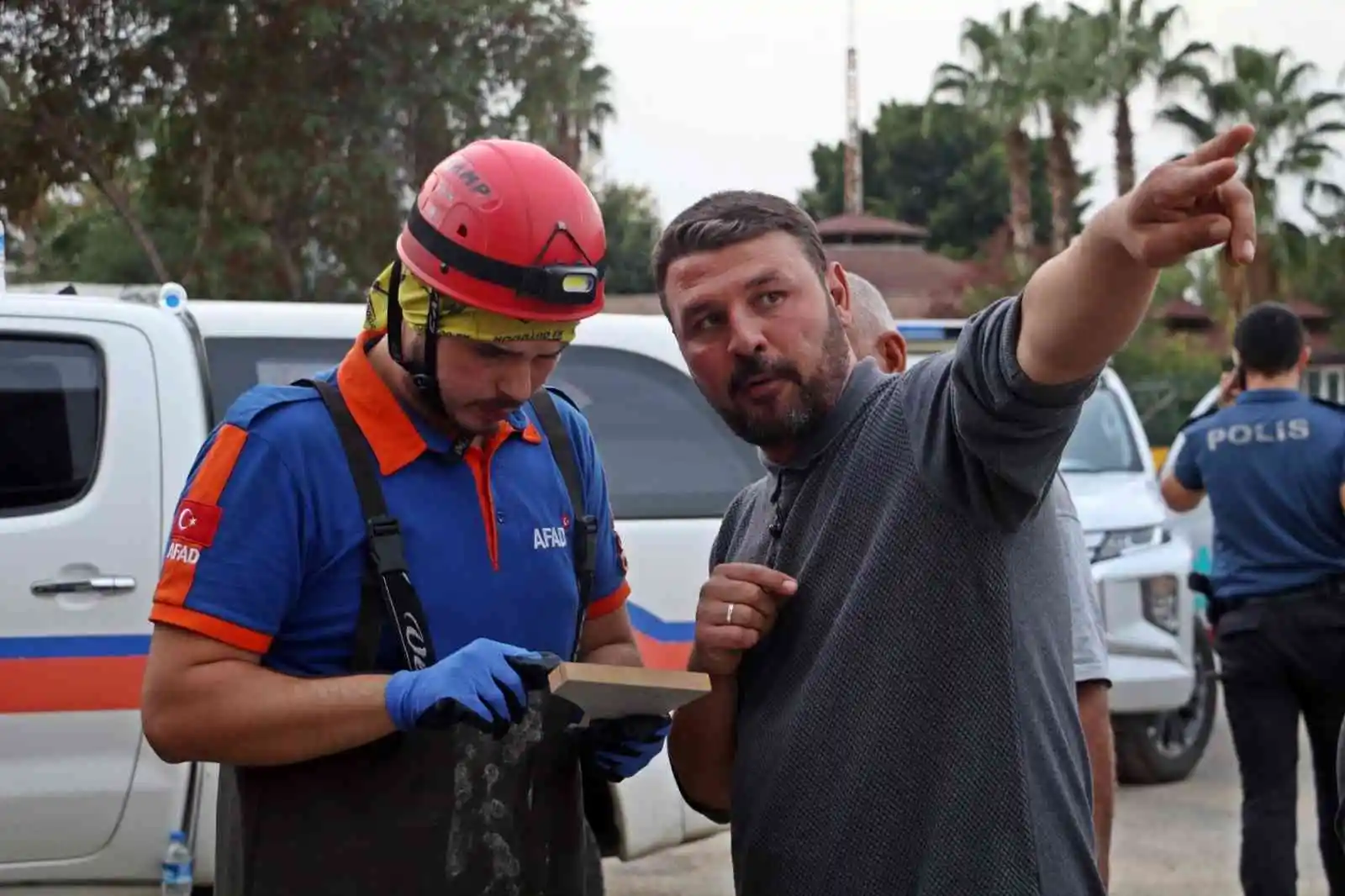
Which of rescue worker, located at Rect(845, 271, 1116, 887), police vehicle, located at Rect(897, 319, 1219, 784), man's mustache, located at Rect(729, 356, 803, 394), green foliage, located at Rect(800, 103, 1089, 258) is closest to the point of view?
man's mustache, located at Rect(729, 356, 803, 394)

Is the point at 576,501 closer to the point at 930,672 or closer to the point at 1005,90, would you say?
the point at 930,672

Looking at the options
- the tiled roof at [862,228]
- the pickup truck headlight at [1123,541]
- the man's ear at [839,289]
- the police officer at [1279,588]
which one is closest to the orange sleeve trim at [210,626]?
the man's ear at [839,289]

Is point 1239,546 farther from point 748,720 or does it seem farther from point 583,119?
point 583,119

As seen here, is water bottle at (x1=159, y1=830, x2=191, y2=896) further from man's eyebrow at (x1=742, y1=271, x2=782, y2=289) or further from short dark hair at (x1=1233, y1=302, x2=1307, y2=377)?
short dark hair at (x1=1233, y1=302, x2=1307, y2=377)

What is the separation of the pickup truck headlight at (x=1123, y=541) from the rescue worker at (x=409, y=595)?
5420 millimetres

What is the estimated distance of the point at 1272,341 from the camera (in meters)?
5.14

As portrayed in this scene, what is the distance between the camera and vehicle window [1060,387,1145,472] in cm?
827

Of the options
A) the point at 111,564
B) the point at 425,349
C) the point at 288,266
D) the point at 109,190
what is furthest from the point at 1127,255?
the point at 288,266

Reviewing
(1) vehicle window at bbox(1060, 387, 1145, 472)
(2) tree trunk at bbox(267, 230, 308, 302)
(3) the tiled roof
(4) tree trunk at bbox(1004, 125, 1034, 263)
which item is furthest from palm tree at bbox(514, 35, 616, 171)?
(3) the tiled roof

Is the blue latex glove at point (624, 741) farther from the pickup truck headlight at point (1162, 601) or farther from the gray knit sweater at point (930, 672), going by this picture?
the pickup truck headlight at point (1162, 601)

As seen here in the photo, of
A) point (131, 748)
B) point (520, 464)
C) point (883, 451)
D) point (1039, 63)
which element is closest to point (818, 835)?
point (883, 451)

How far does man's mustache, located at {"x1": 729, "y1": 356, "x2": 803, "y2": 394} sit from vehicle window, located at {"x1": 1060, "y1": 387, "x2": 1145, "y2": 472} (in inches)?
244

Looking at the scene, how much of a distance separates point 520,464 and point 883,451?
60 cm

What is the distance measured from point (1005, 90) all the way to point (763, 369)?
39088 millimetres
